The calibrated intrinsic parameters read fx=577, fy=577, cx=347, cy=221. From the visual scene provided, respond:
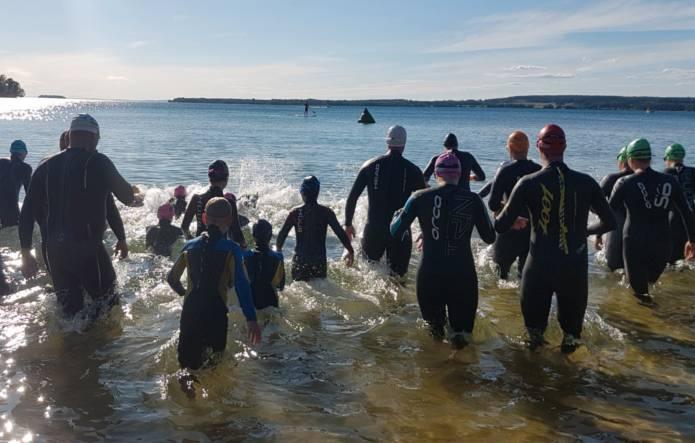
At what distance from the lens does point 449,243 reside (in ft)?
17.8

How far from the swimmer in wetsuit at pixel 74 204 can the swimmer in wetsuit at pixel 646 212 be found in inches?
230

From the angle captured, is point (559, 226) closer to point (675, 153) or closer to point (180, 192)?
point (675, 153)

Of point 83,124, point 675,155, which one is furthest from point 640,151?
point 83,124

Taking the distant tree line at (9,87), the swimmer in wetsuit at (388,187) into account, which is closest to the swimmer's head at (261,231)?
the swimmer in wetsuit at (388,187)

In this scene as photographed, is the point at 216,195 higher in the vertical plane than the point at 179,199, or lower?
higher

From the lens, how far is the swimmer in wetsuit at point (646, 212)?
6.92 metres

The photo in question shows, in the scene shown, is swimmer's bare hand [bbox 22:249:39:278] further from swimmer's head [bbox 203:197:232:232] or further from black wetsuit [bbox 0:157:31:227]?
black wetsuit [bbox 0:157:31:227]

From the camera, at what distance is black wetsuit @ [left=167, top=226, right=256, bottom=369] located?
4.73 m

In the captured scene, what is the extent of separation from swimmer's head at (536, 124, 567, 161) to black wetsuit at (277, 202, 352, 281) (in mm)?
2786

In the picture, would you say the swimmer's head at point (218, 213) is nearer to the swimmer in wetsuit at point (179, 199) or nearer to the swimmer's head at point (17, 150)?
the swimmer in wetsuit at point (179, 199)

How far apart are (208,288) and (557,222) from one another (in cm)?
312

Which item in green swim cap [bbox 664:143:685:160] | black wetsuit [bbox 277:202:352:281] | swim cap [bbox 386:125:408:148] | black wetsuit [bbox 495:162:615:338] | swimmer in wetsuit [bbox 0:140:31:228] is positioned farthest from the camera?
swimmer in wetsuit [bbox 0:140:31:228]

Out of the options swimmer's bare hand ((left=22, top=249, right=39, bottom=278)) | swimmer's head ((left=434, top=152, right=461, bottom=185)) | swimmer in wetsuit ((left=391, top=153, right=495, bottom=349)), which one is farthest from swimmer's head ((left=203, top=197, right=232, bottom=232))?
swimmer's bare hand ((left=22, top=249, right=39, bottom=278))

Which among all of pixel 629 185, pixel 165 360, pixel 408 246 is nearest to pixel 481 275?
pixel 408 246
